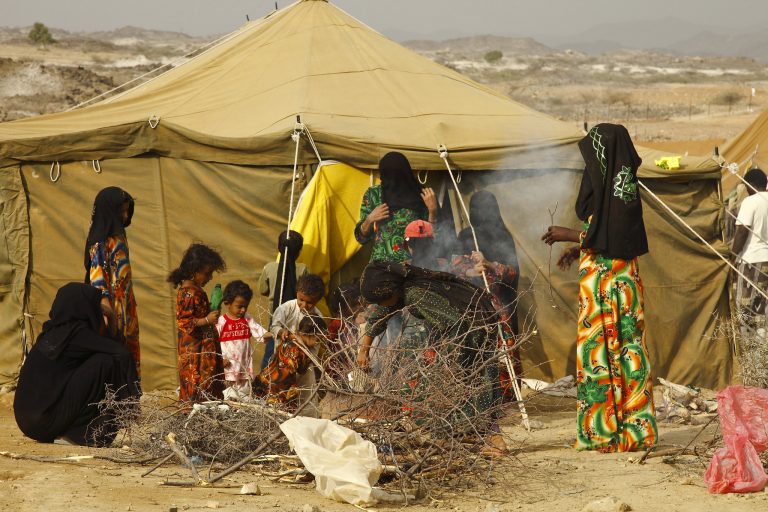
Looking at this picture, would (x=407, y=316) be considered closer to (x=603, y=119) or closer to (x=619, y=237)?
(x=619, y=237)

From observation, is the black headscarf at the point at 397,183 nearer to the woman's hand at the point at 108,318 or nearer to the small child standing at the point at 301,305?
the small child standing at the point at 301,305

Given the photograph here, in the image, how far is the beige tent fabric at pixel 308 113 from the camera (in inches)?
286

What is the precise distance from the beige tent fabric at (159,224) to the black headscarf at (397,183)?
89 centimetres

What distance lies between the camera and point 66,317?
223 inches

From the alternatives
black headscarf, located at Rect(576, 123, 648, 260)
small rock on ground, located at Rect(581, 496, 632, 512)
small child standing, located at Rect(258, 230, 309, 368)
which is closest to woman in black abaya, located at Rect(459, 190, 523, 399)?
small child standing, located at Rect(258, 230, 309, 368)

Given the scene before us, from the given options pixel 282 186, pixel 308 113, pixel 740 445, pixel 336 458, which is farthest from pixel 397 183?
pixel 740 445

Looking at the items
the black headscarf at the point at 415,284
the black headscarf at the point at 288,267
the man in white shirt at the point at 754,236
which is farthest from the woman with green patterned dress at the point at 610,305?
the man in white shirt at the point at 754,236

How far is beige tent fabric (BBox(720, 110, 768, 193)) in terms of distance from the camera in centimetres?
1177

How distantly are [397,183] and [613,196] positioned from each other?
168cm

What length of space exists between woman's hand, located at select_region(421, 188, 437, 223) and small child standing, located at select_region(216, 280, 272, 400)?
4.23 ft

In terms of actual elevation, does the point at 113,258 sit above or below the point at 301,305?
above

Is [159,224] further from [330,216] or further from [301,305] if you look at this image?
[301,305]

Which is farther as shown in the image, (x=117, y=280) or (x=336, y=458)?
(x=117, y=280)

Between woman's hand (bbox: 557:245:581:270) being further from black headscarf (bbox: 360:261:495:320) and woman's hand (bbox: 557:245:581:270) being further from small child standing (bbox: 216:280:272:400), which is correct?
small child standing (bbox: 216:280:272:400)
